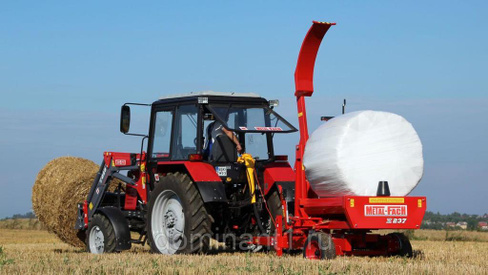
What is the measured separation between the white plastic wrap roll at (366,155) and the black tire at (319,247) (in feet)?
1.84

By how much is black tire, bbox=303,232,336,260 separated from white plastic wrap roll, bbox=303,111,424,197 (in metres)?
0.56

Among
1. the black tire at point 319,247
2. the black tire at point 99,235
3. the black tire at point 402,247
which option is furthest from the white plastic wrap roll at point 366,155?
the black tire at point 99,235

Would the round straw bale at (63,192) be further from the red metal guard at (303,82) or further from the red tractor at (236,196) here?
the red metal guard at (303,82)

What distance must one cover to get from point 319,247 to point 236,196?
2.13m

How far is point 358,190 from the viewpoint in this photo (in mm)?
9570

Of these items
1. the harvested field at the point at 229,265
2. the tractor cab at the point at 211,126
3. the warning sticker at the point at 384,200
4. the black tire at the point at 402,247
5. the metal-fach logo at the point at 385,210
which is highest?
the tractor cab at the point at 211,126

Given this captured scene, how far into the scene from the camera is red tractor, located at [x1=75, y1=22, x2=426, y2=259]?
9969 mm

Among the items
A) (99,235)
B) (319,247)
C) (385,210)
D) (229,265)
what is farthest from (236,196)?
(99,235)

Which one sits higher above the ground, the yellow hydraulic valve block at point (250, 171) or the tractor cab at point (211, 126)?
the tractor cab at point (211, 126)

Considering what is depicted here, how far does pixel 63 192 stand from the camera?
621 inches

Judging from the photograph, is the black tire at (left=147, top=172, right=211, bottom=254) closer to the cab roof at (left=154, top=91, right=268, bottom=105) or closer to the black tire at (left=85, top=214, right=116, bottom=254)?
the cab roof at (left=154, top=91, right=268, bottom=105)

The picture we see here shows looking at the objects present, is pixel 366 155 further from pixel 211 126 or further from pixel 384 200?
pixel 211 126

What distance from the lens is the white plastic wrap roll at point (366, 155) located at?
9.57 metres

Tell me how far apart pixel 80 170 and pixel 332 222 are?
7.86 metres
